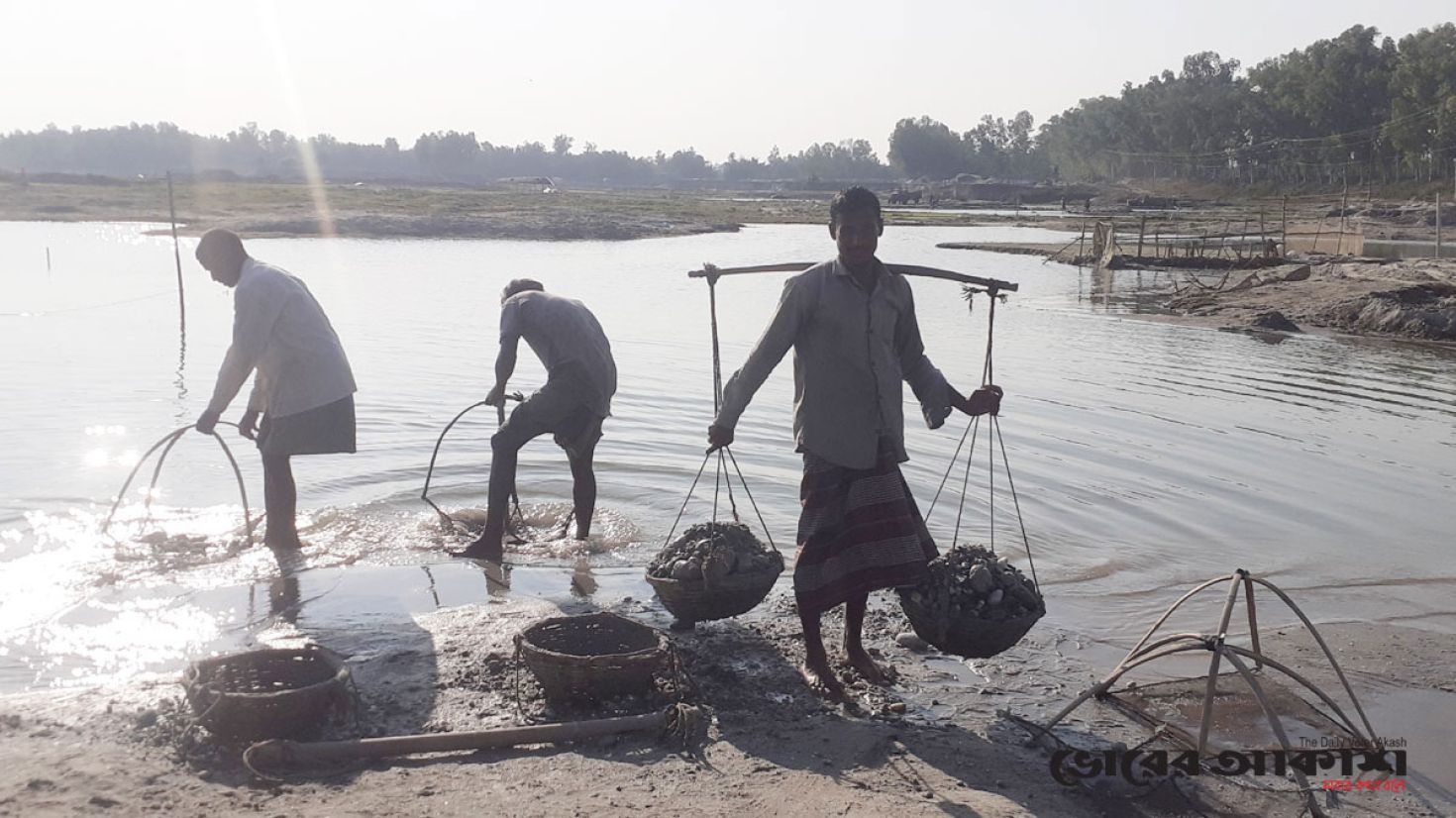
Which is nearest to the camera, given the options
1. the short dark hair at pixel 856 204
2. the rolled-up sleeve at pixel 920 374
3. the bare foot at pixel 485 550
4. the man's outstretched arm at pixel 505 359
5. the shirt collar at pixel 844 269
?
the short dark hair at pixel 856 204

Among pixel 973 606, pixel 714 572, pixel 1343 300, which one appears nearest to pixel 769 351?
pixel 714 572

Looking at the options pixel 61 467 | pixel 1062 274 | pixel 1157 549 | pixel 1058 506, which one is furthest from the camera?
pixel 1062 274

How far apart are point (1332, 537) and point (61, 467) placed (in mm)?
9333

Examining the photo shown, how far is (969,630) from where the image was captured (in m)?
4.86

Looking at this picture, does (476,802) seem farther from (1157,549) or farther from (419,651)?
(1157,549)

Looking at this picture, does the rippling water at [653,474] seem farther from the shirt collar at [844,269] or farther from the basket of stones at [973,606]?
the shirt collar at [844,269]

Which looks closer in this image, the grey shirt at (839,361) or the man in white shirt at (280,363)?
the grey shirt at (839,361)

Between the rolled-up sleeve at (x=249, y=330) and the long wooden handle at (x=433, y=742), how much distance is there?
9.59 feet

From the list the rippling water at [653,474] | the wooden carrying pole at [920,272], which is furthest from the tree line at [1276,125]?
the wooden carrying pole at [920,272]

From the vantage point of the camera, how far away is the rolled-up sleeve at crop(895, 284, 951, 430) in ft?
17.0

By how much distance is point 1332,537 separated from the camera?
834 cm

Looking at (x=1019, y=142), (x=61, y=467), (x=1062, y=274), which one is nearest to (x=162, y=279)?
(x=61, y=467)

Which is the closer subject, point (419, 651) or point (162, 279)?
point (419, 651)

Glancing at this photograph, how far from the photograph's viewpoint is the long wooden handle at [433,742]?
13.6ft
